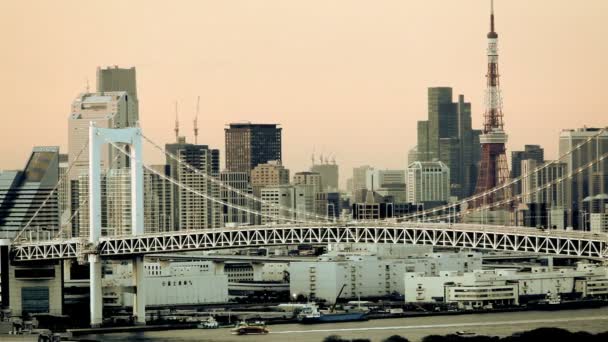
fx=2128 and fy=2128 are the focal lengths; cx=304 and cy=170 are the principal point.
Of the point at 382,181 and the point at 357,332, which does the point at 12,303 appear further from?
the point at 382,181

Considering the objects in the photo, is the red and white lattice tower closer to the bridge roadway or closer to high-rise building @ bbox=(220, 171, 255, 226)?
high-rise building @ bbox=(220, 171, 255, 226)

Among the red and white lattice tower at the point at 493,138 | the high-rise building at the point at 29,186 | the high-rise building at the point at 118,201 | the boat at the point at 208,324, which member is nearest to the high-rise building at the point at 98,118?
the high-rise building at the point at 118,201

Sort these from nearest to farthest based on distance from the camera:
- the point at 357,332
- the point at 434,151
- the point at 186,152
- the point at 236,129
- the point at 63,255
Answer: the point at 357,332, the point at 63,255, the point at 186,152, the point at 236,129, the point at 434,151

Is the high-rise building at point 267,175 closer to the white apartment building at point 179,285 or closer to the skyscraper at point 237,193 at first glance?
the skyscraper at point 237,193

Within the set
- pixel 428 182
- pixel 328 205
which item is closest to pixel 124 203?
pixel 328 205

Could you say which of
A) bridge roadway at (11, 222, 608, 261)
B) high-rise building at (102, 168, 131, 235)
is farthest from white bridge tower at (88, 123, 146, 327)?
high-rise building at (102, 168, 131, 235)

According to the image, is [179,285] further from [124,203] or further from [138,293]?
[124,203]

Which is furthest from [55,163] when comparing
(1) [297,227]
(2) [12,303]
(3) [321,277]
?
(1) [297,227]
